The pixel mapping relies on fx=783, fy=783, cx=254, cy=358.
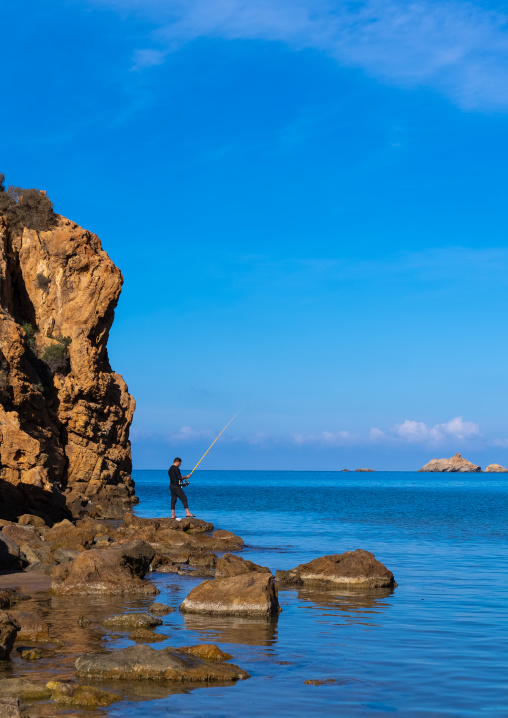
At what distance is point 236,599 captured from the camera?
467 inches

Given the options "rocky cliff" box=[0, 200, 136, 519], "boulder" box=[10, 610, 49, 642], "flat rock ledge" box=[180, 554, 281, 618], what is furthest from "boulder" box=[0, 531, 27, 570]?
"rocky cliff" box=[0, 200, 136, 519]

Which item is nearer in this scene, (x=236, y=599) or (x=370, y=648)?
(x=370, y=648)

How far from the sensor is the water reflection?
33.1 feet

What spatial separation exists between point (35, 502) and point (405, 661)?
1882 centimetres

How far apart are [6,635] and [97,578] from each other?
17.6 feet

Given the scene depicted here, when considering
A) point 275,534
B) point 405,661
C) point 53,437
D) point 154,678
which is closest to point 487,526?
point 275,534

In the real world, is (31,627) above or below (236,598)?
below

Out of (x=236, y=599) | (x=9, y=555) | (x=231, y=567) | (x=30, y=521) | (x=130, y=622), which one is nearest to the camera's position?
(x=130, y=622)

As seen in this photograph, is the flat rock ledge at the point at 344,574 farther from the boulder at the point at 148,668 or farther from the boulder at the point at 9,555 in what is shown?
the boulder at the point at 148,668

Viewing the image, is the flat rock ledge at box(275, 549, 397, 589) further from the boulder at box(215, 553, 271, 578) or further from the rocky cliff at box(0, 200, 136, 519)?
the rocky cliff at box(0, 200, 136, 519)

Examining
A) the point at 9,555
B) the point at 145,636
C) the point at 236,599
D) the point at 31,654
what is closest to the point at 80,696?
the point at 31,654

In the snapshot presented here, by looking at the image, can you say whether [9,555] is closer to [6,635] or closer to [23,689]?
[6,635]

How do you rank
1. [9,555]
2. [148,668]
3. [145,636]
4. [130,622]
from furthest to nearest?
1. [9,555]
2. [130,622]
3. [145,636]
4. [148,668]

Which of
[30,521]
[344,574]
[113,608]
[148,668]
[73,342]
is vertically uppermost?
[73,342]
